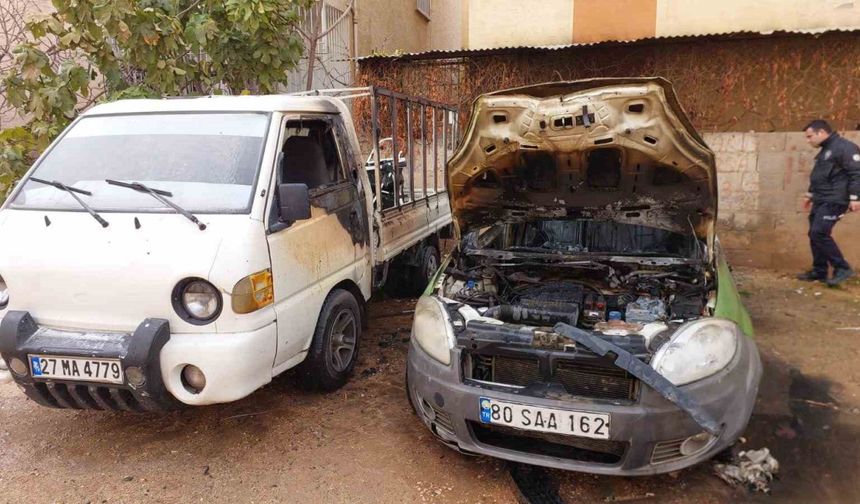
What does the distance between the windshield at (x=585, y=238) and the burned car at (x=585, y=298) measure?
0.04 ft

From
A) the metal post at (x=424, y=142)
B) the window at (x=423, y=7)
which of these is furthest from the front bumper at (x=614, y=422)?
the window at (x=423, y=7)

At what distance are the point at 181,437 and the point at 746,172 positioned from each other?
24.3 ft

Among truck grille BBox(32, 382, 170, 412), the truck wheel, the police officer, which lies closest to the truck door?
truck grille BBox(32, 382, 170, 412)

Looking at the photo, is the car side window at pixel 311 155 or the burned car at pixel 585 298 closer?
the burned car at pixel 585 298

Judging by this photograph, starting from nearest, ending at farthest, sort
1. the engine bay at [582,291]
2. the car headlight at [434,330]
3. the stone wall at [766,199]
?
the car headlight at [434,330] < the engine bay at [582,291] < the stone wall at [766,199]

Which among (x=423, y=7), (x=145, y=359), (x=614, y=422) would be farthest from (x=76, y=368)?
(x=423, y=7)

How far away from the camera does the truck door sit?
3.38 meters

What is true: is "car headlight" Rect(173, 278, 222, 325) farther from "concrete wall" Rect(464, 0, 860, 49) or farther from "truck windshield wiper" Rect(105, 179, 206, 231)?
"concrete wall" Rect(464, 0, 860, 49)

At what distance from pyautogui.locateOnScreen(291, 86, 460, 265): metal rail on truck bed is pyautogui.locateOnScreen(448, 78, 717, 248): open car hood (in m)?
1.03

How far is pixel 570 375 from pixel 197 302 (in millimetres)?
1950

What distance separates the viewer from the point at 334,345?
4.06 metres

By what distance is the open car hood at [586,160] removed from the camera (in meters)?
3.21

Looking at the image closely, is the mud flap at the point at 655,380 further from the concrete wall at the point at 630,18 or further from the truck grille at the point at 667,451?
the concrete wall at the point at 630,18

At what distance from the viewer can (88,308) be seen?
10.0ft
